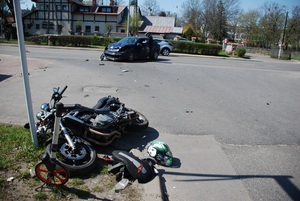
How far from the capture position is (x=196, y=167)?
3.95 meters

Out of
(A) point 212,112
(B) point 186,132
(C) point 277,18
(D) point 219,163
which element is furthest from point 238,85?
(C) point 277,18

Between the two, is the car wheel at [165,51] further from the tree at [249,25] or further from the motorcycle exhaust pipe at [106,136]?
the tree at [249,25]

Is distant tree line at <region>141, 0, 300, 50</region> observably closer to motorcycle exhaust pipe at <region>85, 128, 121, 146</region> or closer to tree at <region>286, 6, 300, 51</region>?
tree at <region>286, 6, 300, 51</region>

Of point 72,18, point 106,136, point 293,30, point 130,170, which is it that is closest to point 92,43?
point 72,18

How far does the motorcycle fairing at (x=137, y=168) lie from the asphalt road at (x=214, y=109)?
3.22 ft

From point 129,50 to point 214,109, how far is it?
9919 mm

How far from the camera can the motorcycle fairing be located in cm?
338

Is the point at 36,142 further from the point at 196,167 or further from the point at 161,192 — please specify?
the point at 196,167

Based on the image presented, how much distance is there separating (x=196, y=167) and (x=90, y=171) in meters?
1.55

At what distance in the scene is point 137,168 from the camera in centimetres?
340

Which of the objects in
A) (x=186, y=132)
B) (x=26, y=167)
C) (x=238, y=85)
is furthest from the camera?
(x=238, y=85)

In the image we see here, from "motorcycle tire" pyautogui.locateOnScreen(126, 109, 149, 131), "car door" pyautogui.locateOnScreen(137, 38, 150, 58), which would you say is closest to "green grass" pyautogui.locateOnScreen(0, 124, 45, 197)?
"motorcycle tire" pyautogui.locateOnScreen(126, 109, 149, 131)

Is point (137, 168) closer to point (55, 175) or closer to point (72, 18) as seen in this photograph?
point (55, 175)

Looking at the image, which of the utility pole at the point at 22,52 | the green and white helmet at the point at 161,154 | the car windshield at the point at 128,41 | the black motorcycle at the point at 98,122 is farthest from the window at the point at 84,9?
the green and white helmet at the point at 161,154
